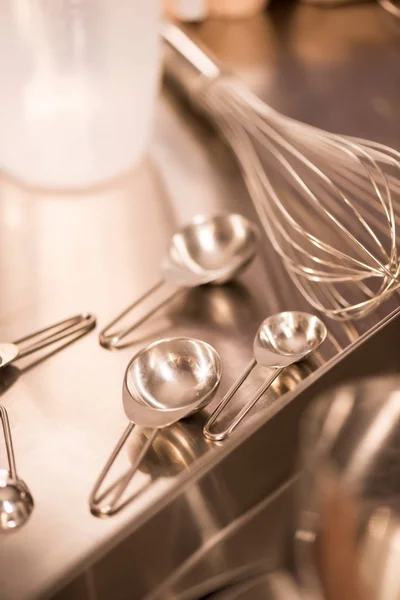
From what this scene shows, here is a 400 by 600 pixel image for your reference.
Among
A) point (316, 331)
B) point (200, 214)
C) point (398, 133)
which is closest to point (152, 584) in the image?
point (316, 331)

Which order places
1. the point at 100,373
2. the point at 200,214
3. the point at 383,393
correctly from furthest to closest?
the point at 200,214
the point at 100,373
the point at 383,393

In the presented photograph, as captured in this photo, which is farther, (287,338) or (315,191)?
(315,191)

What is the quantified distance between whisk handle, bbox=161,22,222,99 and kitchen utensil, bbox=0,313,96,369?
0.31 metres

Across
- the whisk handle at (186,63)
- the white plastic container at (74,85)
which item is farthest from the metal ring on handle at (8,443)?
the whisk handle at (186,63)

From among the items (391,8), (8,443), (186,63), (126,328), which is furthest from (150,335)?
(391,8)

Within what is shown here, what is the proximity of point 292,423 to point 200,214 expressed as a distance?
9.2 inches

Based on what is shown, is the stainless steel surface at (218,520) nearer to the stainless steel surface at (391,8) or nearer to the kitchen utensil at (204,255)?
Answer: the kitchen utensil at (204,255)

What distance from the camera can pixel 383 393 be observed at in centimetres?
34

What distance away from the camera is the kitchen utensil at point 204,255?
521 millimetres

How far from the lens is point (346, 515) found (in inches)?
10.5

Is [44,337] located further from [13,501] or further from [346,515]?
[346,515]

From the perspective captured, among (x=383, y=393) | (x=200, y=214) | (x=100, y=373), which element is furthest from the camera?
(x=200, y=214)

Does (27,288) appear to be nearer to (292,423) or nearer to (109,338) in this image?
(109,338)

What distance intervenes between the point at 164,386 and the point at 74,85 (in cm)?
27
